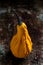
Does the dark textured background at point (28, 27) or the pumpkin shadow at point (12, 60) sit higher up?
the dark textured background at point (28, 27)

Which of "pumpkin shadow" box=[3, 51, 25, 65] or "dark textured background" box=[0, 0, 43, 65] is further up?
"dark textured background" box=[0, 0, 43, 65]

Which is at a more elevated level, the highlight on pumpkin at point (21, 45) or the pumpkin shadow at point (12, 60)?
the highlight on pumpkin at point (21, 45)

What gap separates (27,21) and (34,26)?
64 millimetres

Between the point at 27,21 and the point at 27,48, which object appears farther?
the point at 27,21

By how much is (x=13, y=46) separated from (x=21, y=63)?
99 millimetres

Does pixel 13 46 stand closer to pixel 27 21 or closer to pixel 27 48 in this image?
pixel 27 48

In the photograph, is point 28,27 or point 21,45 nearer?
point 21,45

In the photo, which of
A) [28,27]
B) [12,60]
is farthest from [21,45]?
[28,27]

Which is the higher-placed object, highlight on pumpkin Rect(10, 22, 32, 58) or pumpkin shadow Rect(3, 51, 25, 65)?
highlight on pumpkin Rect(10, 22, 32, 58)

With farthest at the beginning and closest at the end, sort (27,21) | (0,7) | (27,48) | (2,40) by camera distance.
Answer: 1. (0,7)
2. (27,21)
3. (2,40)
4. (27,48)

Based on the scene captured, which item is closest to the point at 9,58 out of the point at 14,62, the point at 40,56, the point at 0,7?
the point at 14,62

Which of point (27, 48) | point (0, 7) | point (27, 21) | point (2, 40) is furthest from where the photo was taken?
point (0, 7)

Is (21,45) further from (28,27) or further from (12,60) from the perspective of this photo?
(28,27)

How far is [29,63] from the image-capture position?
3.24 ft
